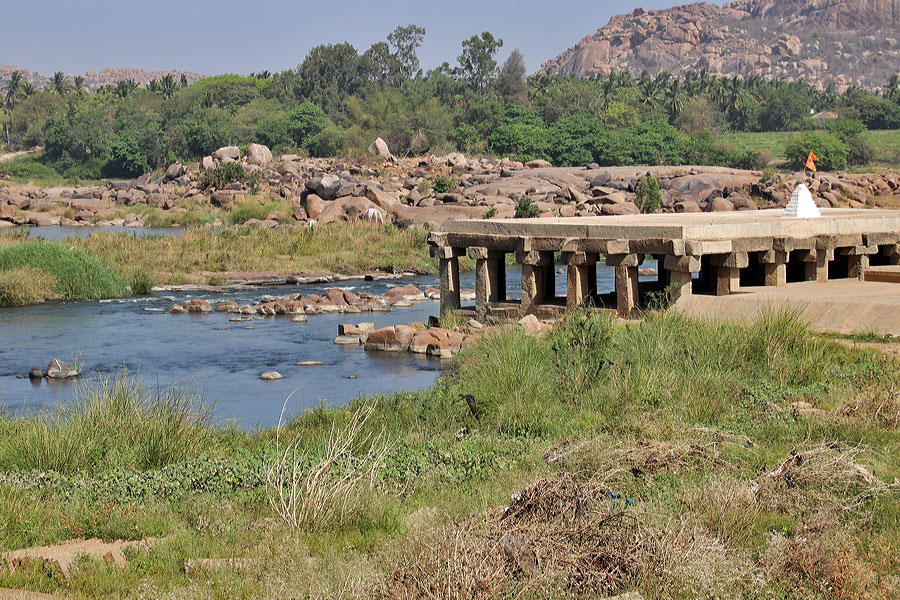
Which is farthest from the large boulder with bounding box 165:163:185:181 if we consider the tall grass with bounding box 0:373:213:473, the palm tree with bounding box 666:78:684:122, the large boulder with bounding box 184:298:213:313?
the tall grass with bounding box 0:373:213:473

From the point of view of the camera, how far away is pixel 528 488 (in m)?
5.84

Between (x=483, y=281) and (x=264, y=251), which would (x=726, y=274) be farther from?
(x=264, y=251)

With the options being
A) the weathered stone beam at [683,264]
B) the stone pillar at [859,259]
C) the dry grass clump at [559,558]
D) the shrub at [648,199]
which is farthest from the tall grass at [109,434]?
the shrub at [648,199]

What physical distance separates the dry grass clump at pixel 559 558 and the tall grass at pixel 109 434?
3340 mm

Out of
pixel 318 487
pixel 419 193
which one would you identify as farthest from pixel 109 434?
pixel 419 193

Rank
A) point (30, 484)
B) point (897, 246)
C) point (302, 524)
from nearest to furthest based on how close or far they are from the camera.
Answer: point (302, 524) < point (30, 484) < point (897, 246)

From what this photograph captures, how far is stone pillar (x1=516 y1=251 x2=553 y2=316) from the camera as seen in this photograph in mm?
16047

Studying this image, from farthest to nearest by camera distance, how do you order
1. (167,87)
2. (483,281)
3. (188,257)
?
(167,87), (188,257), (483,281)

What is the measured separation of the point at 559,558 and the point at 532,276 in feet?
37.2

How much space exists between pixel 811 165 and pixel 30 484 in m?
14.8

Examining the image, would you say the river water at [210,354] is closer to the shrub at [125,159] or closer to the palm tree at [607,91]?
the shrub at [125,159]

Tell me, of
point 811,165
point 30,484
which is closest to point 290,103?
point 811,165

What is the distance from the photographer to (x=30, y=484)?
6.97 meters

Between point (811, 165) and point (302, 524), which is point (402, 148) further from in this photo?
point (302, 524)
